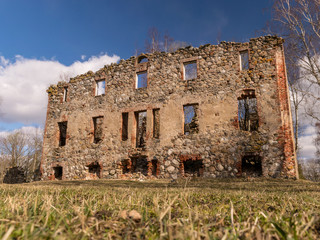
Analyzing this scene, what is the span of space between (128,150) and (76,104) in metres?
4.65

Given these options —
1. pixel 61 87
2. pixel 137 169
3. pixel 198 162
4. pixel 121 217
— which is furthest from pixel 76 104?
pixel 121 217

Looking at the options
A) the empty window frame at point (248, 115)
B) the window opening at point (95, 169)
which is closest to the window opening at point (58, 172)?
the window opening at point (95, 169)

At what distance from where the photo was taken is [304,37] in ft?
47.8

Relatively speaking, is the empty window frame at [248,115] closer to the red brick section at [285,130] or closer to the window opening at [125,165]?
the red brick section at [285,130]

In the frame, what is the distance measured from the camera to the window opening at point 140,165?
12031 millimetres

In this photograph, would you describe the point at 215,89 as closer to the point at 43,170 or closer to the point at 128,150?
the point at 128,150

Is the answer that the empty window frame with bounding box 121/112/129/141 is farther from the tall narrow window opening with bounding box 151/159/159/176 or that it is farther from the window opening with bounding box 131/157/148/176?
the tall narrow window opening with bounding box 151/159/159/176

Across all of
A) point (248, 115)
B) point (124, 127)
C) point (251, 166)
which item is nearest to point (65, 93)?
point (124, 127)

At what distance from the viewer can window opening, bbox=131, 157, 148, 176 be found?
1203 cm

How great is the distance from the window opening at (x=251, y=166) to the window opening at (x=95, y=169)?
7.16m

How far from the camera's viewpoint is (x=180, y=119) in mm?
11344

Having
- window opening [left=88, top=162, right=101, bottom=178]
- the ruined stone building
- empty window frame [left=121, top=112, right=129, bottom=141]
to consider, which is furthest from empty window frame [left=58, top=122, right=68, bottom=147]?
empty window frame [left=121, top=112, right=129, bottom=141]

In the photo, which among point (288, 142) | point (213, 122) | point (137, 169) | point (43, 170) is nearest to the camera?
point (288, 142)

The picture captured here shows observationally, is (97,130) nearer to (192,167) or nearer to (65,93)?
(65,93)
